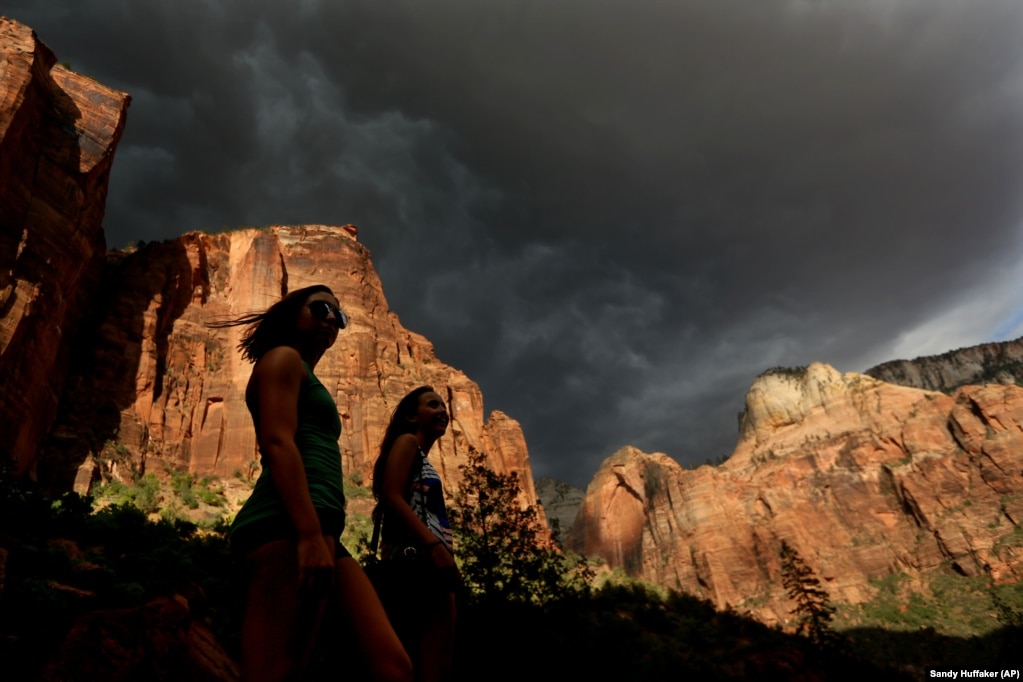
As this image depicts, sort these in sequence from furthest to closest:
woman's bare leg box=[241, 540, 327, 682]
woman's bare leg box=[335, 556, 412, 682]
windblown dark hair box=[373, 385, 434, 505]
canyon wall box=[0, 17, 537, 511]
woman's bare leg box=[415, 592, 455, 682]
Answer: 1. canyon wall box=[0, 17, 537, 511]
2. windblown dark hair box=[373, 385, 434, 505]
3. woman's bare leg box=[415, 592, 455, 682]
4. woman's bare leg box=[335, 556, 412, 682]
5. woman's bare leg box=[241, 540, 327, 682]

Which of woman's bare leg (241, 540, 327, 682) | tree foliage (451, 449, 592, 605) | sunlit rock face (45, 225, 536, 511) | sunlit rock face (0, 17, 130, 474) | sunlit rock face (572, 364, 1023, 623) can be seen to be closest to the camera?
woman's bare leg (241, 540, 327, 682)

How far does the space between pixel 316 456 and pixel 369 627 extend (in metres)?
0.69

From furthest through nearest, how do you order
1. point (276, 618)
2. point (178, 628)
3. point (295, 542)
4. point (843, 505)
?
point (843, 505) < point (178, 628) < point (295, 542) < point (276, 618)

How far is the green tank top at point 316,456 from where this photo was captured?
2.38 m

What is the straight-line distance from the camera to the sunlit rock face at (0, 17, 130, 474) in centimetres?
2059

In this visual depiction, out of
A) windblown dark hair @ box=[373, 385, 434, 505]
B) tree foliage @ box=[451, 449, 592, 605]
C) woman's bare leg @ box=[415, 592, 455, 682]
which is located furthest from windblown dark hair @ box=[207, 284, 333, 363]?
tree foliage @ box=[451, 449, 592, 605]

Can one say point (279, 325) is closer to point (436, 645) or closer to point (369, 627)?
point (369, 627)

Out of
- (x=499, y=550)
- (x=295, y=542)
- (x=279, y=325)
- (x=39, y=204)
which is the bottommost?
(x=295, y=542)

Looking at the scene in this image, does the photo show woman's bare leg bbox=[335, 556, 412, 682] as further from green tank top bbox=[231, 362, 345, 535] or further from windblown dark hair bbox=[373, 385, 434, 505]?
windblown dark hair bbox=[373, 385, 434, 505]

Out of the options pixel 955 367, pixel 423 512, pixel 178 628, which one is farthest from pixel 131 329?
pixel 955 367

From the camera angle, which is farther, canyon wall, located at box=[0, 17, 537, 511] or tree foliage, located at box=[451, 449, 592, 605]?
canyon wall, located at box=[0, 17, 537, 511]

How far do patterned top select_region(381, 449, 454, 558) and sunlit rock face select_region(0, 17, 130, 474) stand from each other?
821 inches

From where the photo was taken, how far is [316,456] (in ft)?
8.29

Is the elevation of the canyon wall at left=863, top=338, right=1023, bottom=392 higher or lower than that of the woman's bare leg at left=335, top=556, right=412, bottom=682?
higher
